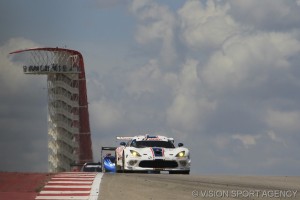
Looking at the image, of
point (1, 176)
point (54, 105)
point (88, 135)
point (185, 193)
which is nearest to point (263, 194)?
point (185, 193)

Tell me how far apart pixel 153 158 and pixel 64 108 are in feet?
317

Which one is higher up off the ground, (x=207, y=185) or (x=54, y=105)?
(x=54, y=105)

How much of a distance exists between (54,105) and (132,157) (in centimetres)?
9541

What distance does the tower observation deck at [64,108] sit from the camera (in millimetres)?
120750

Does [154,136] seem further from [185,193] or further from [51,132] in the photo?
[51,132]

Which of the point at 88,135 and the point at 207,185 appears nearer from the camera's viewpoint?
the point at 207,185

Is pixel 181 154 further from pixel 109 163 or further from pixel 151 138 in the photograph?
pixel 109 163

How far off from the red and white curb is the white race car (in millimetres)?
5381

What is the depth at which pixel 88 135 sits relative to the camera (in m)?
129

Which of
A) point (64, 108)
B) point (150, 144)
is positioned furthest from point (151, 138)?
point (64, 108)

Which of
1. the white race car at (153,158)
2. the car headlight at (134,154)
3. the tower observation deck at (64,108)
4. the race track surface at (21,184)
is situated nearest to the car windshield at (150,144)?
the white race car at (153,158)

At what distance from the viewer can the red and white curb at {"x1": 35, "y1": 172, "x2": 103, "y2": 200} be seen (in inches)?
613

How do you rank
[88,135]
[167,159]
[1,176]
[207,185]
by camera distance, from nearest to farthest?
[207,185] < [1,176] < [167,159] < [88,135]

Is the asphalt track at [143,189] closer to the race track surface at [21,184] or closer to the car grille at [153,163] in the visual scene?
the race track surface at [21,184]
